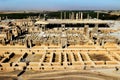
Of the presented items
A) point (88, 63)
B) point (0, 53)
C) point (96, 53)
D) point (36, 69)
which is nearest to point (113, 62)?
point (88, 63)

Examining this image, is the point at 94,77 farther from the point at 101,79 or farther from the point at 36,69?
the point at 36,69

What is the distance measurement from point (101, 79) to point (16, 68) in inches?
275

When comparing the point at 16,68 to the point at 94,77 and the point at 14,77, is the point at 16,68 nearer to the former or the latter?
the point at 14,77

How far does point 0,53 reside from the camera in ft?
77.1

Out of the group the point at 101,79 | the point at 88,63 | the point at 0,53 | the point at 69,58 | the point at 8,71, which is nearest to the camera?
the point at 101,79

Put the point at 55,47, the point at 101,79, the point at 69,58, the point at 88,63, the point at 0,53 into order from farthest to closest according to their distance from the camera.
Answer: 1. the point at 55,47
2. the point at 0,53
3. the point at 69,58
4. the point at 88,63
5. the point at 101,79

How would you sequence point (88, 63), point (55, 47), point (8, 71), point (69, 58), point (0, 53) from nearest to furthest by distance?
point (8, 71)
point (88, 63)
point (69, 58)
point (0, 53)
point (55, 47)

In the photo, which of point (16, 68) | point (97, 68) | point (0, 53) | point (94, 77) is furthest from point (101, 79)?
point (0, 53)

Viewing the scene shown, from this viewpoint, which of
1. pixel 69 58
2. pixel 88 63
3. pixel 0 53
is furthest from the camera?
pixel 0 53

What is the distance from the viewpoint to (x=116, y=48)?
24.6 metres

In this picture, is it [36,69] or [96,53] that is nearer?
[36,69]

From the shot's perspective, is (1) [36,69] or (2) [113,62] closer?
(1) [36,69]

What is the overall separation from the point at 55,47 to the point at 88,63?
21.7 ft

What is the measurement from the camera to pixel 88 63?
1956 centimetres
